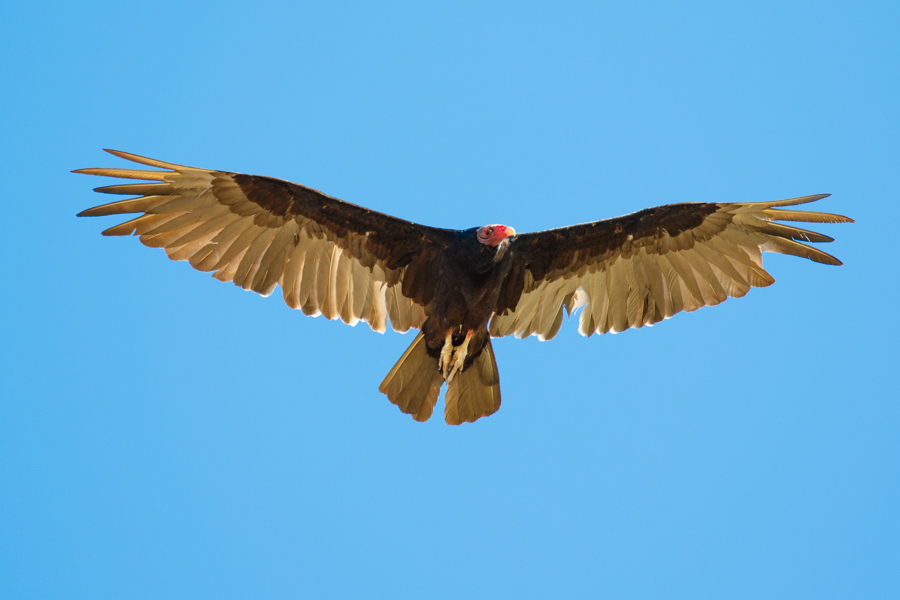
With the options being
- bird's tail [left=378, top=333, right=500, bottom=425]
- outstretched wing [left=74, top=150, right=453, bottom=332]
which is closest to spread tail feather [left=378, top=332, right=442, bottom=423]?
bird's tail [left=378, top=333, right=500, bottom=425]

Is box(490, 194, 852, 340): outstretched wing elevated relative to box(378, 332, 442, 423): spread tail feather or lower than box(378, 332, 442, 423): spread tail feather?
elevated

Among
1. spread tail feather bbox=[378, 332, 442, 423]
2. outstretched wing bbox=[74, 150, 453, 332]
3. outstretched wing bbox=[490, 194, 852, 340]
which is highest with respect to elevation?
outstretched wing bbox=[490, 194, 852, 340]

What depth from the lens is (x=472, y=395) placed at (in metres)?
7.06

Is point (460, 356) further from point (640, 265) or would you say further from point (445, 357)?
point (640, 265)

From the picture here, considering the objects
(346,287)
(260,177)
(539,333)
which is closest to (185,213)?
(260,177)

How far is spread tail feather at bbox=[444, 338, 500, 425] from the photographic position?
704 centimetres

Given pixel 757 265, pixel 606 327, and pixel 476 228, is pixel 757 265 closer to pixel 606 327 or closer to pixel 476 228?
pixel 606 327

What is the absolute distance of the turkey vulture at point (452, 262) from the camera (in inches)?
266

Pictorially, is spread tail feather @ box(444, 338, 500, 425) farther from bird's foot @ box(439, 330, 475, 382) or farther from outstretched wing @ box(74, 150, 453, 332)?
outstretched wing @ box(74, 150, 453, 332)

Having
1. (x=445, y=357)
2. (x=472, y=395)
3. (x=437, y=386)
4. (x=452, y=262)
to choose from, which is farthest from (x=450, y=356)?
(x=452, y=262)

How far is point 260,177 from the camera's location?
677cm

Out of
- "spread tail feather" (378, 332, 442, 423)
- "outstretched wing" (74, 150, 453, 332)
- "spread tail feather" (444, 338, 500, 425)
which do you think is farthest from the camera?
"spread tail feather" (444, 338, 500, 425)

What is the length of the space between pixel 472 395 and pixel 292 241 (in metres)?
1.88

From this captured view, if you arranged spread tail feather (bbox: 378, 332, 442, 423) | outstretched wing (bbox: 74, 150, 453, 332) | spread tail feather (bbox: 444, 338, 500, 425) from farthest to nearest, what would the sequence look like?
spread tail feather (bbox: 444, 338, 500, 425), spread tail feather (bbox: 378, 332, 442, 423), outstretched wing (bbox: 74, 150, 453, 332)
